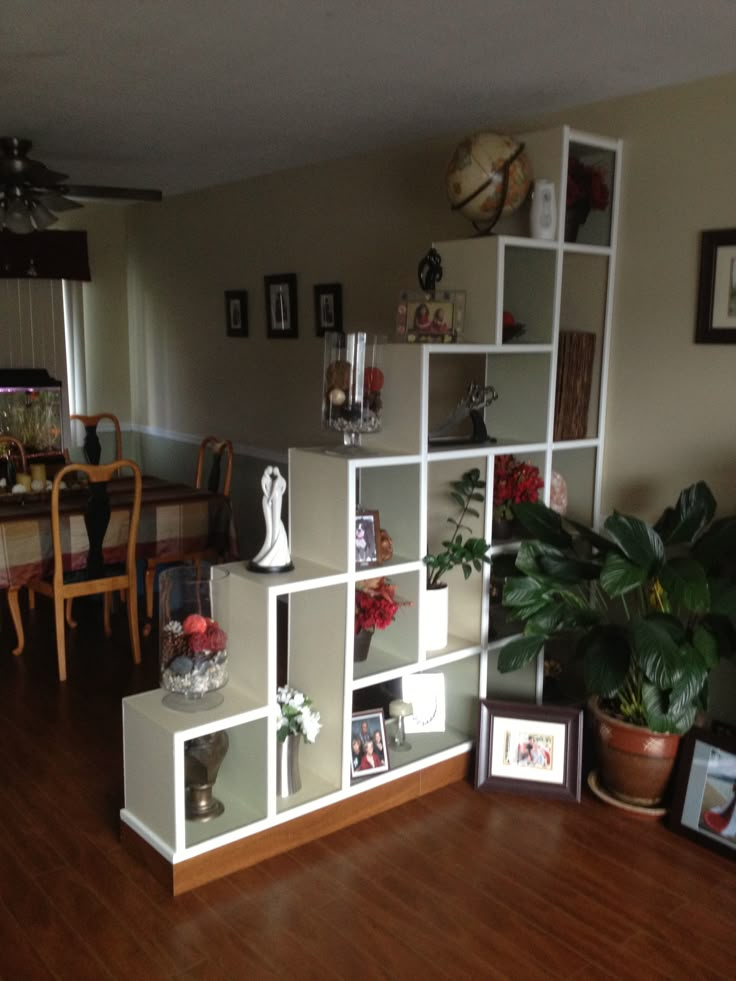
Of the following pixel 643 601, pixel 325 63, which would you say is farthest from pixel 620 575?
pixel 325 63

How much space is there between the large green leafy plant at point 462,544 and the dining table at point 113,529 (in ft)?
5.61

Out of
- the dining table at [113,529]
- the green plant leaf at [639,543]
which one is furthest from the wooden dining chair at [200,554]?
the green plant leaf at [639,543]

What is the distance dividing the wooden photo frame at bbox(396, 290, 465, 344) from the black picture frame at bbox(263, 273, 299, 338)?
6.06 ft

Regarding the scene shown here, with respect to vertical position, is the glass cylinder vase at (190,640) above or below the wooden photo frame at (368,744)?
above

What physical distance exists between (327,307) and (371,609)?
80.1 inches

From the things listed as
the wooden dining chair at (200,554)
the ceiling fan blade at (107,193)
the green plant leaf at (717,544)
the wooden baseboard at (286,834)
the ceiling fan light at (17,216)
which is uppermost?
the ceiling fan blade at (107,193)

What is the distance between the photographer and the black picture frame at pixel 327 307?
4.32 m

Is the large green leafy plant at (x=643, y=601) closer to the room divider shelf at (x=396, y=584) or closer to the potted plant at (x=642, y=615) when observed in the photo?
the potted plant at (x=642, y=615)

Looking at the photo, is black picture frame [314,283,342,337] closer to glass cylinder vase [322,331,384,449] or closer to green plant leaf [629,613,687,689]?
glass cylinder vase [322,331,384,449]

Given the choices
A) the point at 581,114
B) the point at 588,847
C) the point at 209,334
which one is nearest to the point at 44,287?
the point at 209,334

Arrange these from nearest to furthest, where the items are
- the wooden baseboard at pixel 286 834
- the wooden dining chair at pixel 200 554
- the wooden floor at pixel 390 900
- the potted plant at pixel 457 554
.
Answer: the wooden floor at pixel 390 900 → the wooden baseboard at pixel 286 834 → the potted plant at pixel 457 554 → the wooden dining chair at pixel 200 554

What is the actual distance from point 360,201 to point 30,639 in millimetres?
2625

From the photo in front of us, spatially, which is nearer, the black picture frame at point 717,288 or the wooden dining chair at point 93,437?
the black picture frame at point 717,288

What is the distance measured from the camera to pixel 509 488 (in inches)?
120
